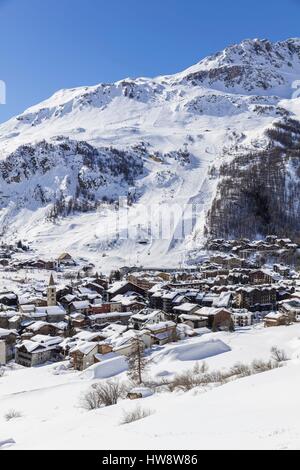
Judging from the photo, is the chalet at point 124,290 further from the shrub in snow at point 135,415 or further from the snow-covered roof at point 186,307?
the shrub in snow at point 135,415

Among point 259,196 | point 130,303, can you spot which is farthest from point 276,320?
point 259,196

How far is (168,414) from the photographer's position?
11.6 m

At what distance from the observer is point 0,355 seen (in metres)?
27.9

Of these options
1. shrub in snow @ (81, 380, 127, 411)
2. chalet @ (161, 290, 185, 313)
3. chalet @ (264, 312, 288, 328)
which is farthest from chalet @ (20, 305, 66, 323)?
shrub in snow @ (81, 380, 127, 411)

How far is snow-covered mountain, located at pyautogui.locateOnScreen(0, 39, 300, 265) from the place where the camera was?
79062mm

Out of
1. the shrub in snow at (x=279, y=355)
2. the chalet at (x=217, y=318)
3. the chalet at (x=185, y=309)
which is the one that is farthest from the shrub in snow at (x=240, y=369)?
the chalet at (x=185, y=309)

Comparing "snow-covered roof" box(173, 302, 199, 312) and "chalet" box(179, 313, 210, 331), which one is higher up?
"snow-covered roof" box(173, 302, 199, 312)

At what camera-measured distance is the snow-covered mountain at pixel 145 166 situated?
7906 cm

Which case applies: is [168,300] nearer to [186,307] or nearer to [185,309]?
[186,307]

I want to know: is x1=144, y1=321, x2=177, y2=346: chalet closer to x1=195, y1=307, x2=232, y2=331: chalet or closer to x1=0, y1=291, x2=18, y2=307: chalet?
x1=195, y1=307, x2=232, y2=331: chalet

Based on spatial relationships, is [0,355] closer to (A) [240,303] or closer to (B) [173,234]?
(A) [240,303]

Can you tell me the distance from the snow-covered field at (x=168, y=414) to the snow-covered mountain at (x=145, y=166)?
44.1 m

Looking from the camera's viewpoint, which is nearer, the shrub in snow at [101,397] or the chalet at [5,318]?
the shrub in snow at [101,397]

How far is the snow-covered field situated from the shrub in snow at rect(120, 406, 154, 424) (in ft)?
0.85
